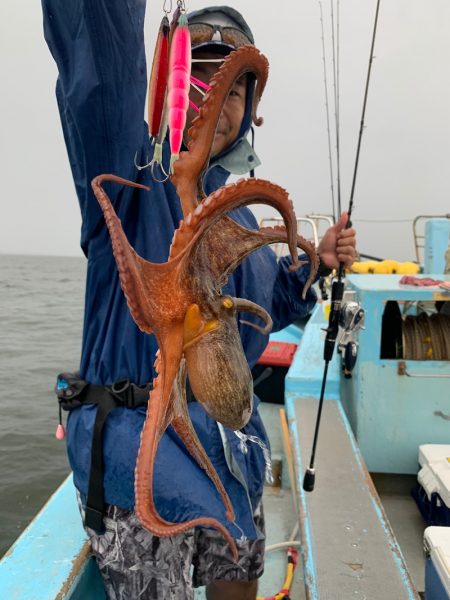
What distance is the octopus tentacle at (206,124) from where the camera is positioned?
1.03 meters

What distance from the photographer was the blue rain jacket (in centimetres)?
124

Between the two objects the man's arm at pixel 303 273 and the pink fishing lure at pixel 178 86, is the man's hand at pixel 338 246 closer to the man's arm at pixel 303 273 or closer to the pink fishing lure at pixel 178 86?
the man's arm at pixel 303 273

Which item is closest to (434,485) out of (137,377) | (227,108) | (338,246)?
(338,246)

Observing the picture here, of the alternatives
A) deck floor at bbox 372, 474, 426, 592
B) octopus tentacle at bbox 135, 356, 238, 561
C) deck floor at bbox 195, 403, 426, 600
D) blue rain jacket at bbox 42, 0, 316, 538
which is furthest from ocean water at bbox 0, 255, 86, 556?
octopus tentacle at bbox 135, 356, 238, 561

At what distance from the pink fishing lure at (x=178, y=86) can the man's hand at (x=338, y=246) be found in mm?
1027

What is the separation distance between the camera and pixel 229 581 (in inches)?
80.0

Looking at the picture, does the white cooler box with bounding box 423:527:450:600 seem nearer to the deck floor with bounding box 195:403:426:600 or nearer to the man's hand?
the deck floor with bounding box 195:403:426:600

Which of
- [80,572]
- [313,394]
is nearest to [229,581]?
[80,572]

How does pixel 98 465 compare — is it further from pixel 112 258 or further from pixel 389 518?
pixel 389 518

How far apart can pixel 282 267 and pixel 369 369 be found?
6.51 ft

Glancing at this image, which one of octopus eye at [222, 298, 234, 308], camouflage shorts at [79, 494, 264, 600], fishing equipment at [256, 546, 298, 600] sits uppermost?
octopus eye at [222, 298, 234, 308]

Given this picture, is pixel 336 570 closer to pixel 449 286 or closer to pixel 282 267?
Answer: pixel 282 267

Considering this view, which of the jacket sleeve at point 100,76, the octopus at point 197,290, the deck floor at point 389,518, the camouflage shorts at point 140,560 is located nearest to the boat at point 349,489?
the deck floor at point 389,518

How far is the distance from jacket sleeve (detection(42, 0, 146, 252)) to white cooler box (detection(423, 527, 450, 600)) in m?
1.99
